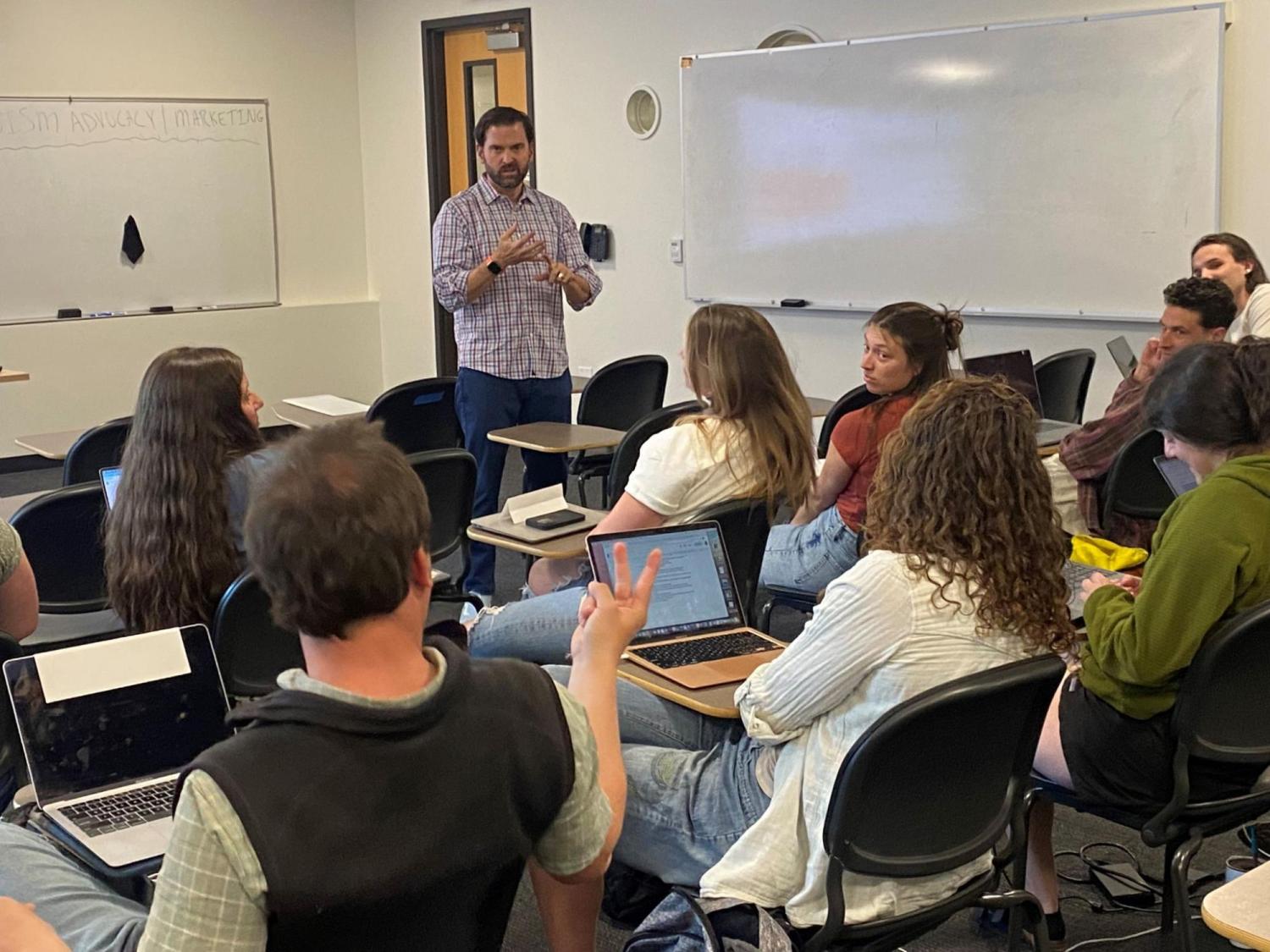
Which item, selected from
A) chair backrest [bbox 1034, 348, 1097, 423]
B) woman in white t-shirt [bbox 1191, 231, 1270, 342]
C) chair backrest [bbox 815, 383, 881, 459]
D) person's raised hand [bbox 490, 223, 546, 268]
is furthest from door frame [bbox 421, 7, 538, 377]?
woman in white t-shirt [bbox 1191, 231, 1270, 342]

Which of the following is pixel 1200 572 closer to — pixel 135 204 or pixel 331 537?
pixel 331 537

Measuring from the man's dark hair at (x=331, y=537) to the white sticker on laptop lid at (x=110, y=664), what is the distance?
2.59ft

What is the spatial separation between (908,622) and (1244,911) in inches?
24.0

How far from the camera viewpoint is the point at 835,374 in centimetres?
683

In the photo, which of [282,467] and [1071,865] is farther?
[1071,865]

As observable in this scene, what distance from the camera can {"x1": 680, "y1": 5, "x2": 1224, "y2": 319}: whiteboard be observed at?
5.44 meters

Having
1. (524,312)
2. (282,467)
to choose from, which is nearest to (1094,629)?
(282,467)

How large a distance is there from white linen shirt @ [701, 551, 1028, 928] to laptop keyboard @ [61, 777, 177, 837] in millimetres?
765

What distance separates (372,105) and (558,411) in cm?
438

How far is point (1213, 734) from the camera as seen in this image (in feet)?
7.22

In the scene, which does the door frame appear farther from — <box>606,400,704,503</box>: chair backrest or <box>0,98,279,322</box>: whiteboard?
<box>606,400,704,503</box>: chair backrest

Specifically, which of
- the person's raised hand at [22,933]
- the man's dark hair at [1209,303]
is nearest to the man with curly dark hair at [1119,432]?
the man's dark hair at [1209,303]

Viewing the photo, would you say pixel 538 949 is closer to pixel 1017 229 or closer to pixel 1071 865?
pixel 1071 865

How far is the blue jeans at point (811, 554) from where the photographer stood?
342 cm
